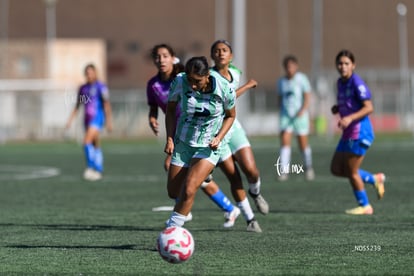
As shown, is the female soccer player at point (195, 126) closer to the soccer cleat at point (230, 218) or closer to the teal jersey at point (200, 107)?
the teal jersey at point (200, 107)

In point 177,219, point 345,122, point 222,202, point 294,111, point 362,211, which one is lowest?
point 362,211

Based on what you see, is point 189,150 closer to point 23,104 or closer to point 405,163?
point 405,163

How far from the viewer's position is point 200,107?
33.1 feet

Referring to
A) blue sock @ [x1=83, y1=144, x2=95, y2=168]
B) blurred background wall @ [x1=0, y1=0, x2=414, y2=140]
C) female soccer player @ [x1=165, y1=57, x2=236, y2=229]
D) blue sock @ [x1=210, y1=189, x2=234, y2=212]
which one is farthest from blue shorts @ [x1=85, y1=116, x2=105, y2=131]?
blurred background wall @ [x1=0, y1=0, x2=414, y2=140]

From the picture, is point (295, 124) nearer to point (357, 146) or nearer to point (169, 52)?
point (357, 146)

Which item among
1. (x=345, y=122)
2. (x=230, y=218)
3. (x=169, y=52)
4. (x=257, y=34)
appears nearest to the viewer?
(x=169, y=52)

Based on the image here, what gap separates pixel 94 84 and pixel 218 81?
36.9 feet

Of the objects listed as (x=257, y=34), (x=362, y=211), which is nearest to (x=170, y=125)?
(x=362, y=211)

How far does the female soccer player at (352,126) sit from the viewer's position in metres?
13.8

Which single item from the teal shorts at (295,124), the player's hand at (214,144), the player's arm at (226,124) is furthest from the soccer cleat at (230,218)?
the teal shorts at (295,124)

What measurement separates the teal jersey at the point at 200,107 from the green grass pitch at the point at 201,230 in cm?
117

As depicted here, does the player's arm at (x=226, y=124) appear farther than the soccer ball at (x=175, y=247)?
Yes

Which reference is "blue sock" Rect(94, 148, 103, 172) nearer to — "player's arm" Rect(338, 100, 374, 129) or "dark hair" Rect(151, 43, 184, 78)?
"player's arm" Rect(338, 100, 374, 129)

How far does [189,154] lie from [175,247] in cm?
168
